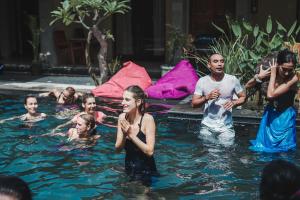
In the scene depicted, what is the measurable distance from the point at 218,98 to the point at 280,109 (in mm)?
862

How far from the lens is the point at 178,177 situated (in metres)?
7.04

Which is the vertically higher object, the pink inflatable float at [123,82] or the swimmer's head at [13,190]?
the swimmer's head at [13,190]

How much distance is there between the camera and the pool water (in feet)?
21.3

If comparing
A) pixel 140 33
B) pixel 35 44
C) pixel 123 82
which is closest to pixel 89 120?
pixel 123 82

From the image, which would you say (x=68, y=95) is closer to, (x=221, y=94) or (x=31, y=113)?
(x=31, y=113)

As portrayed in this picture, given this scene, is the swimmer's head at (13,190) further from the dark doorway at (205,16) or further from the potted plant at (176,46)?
the dark doorway at (205,16)

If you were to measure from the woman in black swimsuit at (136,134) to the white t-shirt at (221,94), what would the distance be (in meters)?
1.73

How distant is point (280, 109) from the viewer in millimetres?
7613

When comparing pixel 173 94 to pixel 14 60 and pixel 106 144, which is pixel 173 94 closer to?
pixel 106 144

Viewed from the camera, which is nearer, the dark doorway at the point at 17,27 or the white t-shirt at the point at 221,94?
the white t-shirt at the point at 221,94

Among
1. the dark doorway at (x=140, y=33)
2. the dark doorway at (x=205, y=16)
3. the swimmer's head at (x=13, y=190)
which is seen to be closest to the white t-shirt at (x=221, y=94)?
the swimmer's head at (x=13, y=190)

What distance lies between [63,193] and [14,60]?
44.6 ft

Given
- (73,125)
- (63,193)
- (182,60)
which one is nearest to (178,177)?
(63,193)

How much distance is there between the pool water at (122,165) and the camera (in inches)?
256
